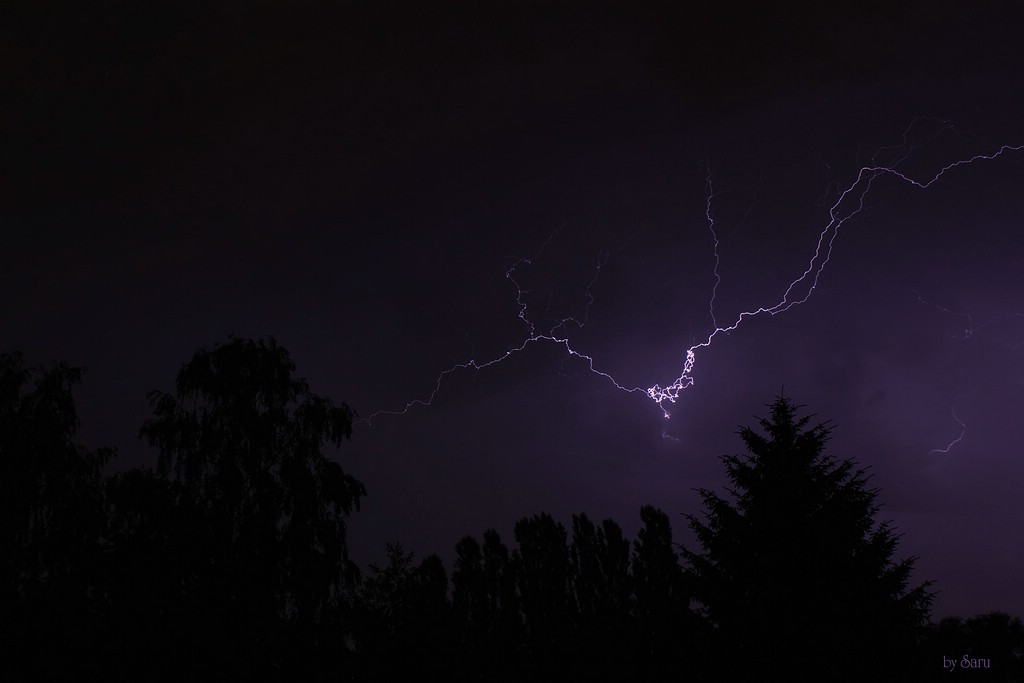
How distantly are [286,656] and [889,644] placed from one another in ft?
32.4

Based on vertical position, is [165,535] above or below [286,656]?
above

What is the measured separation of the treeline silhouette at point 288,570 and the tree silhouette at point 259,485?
41 millimetres

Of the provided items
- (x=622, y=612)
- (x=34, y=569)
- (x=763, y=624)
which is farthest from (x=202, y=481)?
(x=622, y=612)

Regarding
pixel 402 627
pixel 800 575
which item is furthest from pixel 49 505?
pixel 800 575

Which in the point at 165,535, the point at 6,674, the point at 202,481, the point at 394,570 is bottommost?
the point at 6,674

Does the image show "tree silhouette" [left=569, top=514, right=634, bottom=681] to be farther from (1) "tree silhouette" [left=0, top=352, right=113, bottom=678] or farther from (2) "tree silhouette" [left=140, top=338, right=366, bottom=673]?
(1) "tree silhouette" [left=0, top=352, right=113, bottom=678]

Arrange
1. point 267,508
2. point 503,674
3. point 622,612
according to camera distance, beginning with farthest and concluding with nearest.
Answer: point 622,612 → point 503,674 → point 267,508

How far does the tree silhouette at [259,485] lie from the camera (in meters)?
14.0

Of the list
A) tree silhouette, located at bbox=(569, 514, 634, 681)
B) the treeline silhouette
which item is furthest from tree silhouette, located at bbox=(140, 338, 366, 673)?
tree silhouette, located at bbox=(569, 514, 634, 681)

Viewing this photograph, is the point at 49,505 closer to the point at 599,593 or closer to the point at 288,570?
the point at 288,570

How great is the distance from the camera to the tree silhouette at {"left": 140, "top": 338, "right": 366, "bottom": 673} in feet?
45.9

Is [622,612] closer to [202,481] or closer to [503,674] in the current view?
[503,674]

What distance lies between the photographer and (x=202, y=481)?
1539cm

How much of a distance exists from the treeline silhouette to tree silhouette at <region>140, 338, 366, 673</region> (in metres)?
0.04
